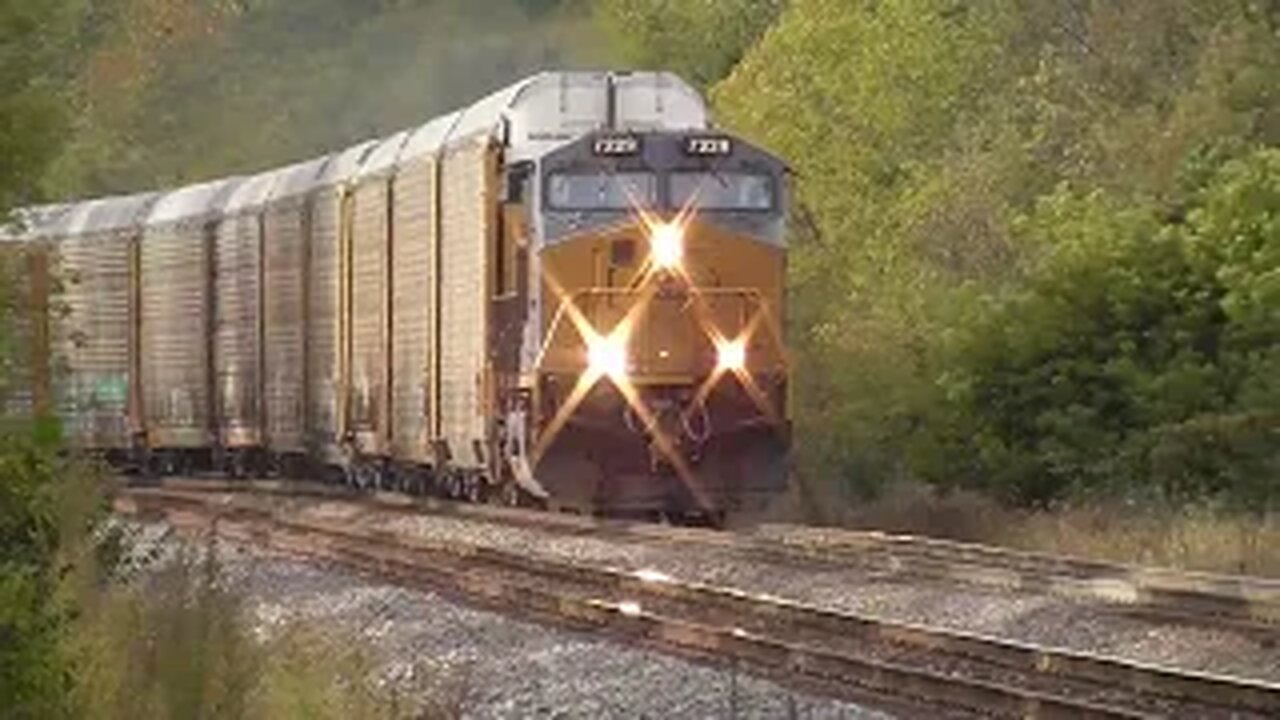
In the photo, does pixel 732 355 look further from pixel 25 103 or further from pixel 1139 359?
pixel 25 103

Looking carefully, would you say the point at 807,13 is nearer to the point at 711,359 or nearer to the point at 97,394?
the point at 97,394

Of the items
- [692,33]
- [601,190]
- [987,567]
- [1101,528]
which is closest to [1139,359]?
[1101,528]

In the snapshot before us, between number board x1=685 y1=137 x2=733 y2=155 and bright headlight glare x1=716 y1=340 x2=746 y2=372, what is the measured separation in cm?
163

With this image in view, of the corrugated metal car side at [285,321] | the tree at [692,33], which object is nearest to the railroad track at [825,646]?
the corrugated metal car side at [285,321]

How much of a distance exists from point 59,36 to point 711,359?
538 inches

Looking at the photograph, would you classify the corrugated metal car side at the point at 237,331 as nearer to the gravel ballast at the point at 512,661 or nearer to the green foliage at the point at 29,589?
the gravel ballast at the point at 512,661

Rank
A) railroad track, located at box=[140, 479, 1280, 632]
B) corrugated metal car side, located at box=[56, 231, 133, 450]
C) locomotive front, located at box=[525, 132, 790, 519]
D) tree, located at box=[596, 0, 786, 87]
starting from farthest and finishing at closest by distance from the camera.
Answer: tree, located at box=[596, 0, 786, 87] → corrugated metal car side, located at box=[56, 231, 133, 450] → locomotive front, located at box=[525, 132, 790, 519] → railroad track, located at box=[140, 479, 1280, 632]

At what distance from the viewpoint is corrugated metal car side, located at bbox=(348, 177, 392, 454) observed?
27547mm

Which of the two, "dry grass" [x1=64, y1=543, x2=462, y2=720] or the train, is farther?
the train

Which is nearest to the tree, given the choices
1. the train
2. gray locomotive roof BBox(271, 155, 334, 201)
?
gray locomotive roof BBox(271, 155, 334, 201)

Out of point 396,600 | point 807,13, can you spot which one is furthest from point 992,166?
point 396,600

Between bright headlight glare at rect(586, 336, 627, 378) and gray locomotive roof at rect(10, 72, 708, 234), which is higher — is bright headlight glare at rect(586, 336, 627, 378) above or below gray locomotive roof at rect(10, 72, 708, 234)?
below

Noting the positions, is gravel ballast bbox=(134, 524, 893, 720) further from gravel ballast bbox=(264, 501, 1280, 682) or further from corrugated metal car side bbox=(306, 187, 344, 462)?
corrugated metal car side bbox=(306, 187, 344, 462)

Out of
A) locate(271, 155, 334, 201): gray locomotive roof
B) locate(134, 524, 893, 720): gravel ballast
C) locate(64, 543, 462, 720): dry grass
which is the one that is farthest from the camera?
locate(271, 155, 334, 201): gray locomotive roof
